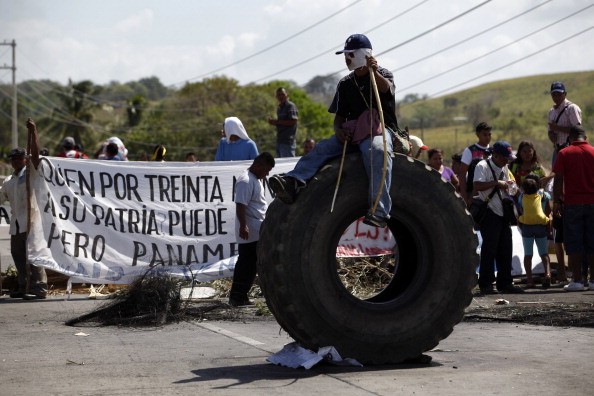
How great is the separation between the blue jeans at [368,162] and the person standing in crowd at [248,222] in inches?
185

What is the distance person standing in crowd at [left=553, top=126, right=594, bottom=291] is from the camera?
13.9 meters

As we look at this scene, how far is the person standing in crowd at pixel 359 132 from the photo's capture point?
7734 millimetres

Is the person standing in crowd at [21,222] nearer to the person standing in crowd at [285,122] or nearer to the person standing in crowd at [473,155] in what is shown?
the person standing in crowd at [285,122]

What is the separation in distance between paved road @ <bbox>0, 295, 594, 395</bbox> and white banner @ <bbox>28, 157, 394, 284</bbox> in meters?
3.45

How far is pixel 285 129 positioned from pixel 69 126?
9567 cm

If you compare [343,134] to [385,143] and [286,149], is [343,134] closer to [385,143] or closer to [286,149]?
[385,143]

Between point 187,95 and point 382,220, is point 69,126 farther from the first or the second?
point 382,220

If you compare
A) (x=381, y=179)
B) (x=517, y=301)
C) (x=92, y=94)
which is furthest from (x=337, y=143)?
(x=92, y=94)

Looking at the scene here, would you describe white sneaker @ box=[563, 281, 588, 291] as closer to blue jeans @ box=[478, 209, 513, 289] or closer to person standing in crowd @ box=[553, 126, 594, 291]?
person standing in crowd @ box=[553, 126, 594, 291]

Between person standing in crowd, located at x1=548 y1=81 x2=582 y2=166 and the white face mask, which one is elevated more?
person standing in crowd, located at x1=548 y1=81 x2=582 y2=166

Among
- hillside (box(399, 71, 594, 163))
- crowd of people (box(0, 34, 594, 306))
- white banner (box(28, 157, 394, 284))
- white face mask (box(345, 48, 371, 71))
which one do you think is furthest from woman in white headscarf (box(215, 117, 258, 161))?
hillside (box(399, 71, 594, 163))

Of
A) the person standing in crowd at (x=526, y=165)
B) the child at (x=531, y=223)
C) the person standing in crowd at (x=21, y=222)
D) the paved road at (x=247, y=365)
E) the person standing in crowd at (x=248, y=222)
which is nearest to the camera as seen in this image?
the paved road at (x=247, y=365)

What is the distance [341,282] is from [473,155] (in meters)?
7.48

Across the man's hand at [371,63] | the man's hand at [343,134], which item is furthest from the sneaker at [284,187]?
the man's hand at [371,63]
